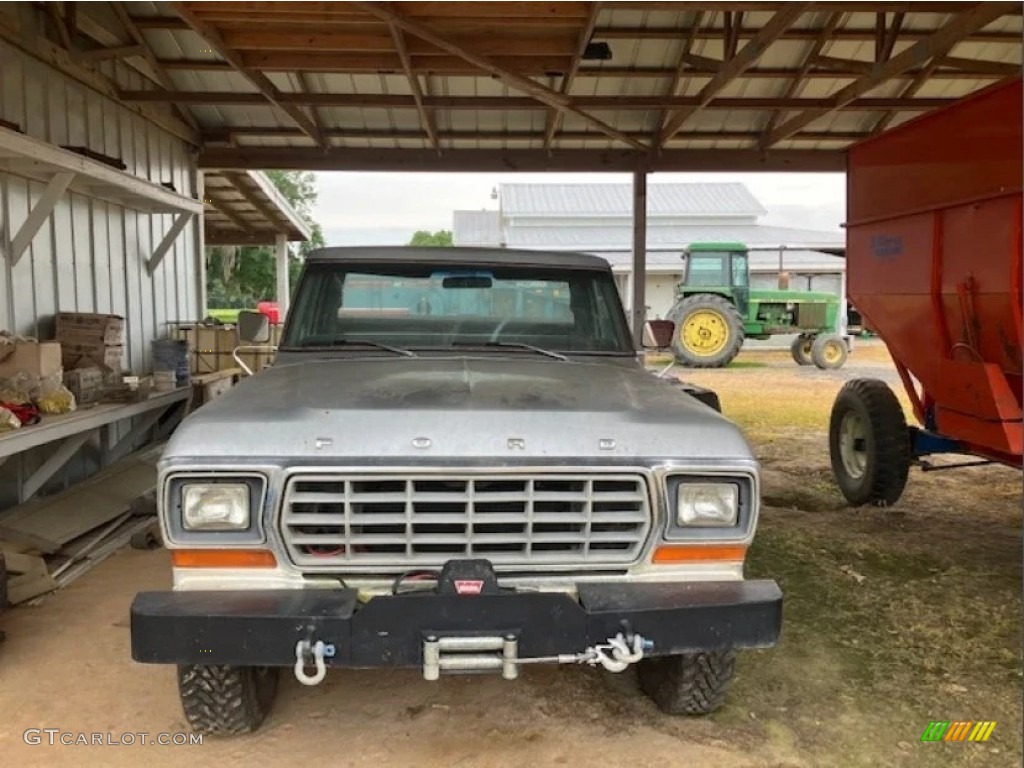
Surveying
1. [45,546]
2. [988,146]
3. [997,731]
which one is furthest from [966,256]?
[45,546]

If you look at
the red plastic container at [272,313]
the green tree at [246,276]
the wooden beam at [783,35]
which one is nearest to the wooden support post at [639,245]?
the wooden beam at [783,35]

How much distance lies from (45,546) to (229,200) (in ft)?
36.5

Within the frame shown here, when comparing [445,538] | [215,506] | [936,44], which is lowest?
[445,538]

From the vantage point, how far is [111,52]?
24.0 ft

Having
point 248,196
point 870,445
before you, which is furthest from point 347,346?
point 248,196

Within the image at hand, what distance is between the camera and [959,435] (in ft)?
16.5

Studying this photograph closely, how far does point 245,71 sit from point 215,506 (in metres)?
6.43

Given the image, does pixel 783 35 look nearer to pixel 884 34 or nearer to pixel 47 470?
pixel 884 34

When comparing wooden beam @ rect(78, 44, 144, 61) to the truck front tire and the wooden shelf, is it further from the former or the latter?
the truck front tire

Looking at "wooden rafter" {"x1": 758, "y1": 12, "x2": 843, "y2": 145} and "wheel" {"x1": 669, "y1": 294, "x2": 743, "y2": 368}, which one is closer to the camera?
"wooden rafter" {"x1": 758, "y1": 12, "x2": 843, "y2": 145}

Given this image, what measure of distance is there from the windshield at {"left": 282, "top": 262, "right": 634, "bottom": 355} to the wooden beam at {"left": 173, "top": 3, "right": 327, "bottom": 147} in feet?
12.2

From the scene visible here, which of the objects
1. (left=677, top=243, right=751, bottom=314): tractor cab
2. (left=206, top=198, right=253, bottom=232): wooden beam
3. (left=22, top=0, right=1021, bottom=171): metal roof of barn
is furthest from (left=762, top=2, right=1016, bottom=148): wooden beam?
(left=677, top=243, right=751, bottom=314): tractor cab

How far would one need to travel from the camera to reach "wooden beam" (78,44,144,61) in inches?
280

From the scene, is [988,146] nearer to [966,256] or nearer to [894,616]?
[966,256]
